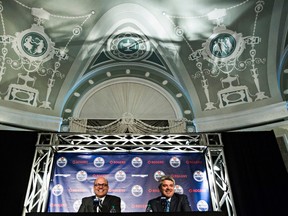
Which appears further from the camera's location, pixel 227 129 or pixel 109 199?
pixel 227 129

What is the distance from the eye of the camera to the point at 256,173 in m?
4.23

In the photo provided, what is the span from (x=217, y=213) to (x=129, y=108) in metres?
3.39

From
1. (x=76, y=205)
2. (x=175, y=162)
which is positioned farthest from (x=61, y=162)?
(x=175, y=162)

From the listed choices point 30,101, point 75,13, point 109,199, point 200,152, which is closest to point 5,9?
point 75,13

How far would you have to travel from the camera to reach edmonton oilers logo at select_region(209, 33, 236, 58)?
504cm

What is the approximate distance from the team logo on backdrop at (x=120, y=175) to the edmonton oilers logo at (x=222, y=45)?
3.30 m

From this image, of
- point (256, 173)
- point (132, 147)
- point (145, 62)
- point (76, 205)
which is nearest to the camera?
point (76, 205)

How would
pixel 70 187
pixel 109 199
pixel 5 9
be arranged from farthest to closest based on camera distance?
pixel 5 9, pixel 70 187, pixel 109 199

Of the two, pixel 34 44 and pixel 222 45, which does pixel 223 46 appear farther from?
pixel 34 44

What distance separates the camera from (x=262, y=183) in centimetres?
412

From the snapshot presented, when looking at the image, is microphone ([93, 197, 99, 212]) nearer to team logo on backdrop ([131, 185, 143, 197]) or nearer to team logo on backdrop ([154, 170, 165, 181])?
team logo on backdrop ([131, 185, 143, 197])

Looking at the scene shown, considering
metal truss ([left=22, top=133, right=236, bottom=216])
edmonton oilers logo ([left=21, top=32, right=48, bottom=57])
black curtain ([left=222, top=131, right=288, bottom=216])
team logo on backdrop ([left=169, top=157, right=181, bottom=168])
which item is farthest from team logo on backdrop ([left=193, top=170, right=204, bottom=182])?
edmonton oilers logo ([left=21, top=32, right=48, bottom=57])

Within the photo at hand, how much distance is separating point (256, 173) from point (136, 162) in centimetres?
223

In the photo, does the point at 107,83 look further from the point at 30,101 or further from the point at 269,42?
the point at 269,42
